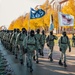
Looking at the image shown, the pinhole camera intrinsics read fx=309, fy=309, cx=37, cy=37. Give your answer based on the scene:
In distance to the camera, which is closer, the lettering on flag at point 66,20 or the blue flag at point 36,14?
the lettering on flag at point 66,20

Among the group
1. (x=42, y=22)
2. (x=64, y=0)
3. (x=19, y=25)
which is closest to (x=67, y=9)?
(x=42, y=22)

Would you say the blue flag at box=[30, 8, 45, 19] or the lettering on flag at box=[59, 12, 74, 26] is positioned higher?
the blue flag at box=[30, 8, 45, 19]

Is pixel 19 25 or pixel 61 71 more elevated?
pixel 19 25

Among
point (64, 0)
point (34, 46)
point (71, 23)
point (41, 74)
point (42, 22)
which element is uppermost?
point (64, 0)

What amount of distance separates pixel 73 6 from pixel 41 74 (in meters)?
37.2

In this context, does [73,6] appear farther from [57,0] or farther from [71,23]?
[57,0]

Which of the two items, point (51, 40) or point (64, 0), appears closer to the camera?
point (51, 40)

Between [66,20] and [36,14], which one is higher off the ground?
[36,14]

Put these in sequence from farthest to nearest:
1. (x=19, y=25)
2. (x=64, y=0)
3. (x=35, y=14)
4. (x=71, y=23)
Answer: (x=19, y=25) < (x=64, y=0) < (x=35, y=14) < (x=71, y=23)

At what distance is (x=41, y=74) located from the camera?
11.8m

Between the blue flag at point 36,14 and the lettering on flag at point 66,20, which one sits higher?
the blue flag at point 36,14

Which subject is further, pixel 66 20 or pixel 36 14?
pixel 36 14

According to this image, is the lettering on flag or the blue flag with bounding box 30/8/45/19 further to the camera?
the blue flag with bounding box 30/8/45/19

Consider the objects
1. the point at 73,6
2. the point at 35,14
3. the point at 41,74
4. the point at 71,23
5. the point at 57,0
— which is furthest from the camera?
the point at 57,0
